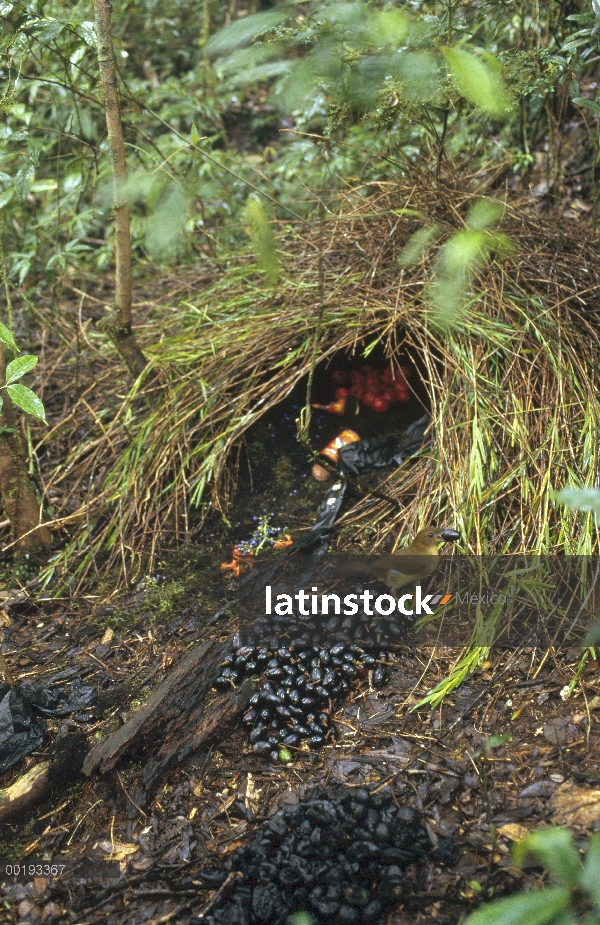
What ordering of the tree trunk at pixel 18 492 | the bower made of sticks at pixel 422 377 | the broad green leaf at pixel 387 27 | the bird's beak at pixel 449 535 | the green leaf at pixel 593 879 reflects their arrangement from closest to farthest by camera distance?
the green leaf at pixel 593 879
the broad green leaf at pixel 387 27
the bird's beak at pixel 449 535
the bower made of sticks at pixel 422 377
the tree trunk at pixel 18 492

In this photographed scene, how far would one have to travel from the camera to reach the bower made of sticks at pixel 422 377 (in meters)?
2.20

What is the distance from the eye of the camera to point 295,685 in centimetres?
191

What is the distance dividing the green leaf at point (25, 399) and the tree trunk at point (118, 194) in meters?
0.74

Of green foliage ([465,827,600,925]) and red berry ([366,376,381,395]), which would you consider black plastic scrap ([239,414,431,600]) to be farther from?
green foliage ([465,827,600,925])

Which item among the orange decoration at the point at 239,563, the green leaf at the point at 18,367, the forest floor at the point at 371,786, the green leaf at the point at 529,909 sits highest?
the green leaf at the point at 18,367

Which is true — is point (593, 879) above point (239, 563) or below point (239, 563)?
above

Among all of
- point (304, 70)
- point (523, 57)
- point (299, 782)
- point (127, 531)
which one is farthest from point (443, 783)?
point (523, 57)

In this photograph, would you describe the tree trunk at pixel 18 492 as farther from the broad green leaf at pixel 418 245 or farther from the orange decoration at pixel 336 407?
the broad green leaf at pixel 418 245

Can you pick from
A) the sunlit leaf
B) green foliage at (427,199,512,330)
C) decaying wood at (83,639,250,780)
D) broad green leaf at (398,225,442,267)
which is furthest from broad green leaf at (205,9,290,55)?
decaying wood at (83,639,250,780)

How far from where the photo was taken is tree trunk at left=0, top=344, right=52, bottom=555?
2311 millimetres

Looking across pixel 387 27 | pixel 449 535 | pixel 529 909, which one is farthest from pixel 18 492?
pixel 529 909

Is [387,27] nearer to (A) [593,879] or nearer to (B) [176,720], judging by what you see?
(A) [593,879]

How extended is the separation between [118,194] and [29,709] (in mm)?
1500

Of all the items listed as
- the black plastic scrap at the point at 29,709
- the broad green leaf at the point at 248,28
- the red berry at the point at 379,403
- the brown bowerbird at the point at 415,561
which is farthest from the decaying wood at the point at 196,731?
the broad green leaf at the point at 248,28
